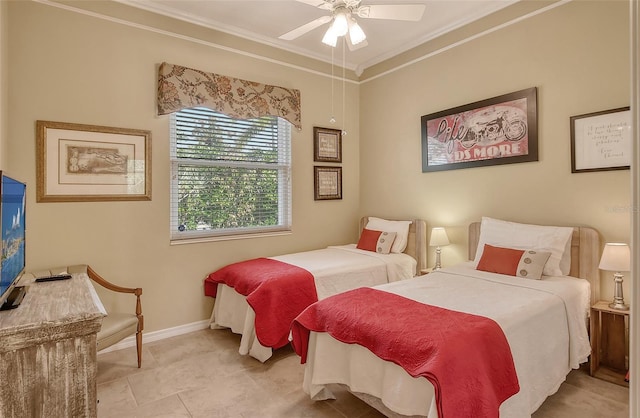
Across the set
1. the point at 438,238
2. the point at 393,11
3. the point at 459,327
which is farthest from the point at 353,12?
the point at 438,238

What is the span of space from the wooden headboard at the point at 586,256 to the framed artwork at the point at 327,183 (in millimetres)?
2617

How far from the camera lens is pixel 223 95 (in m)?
3.58

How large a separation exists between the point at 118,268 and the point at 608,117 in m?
4.21

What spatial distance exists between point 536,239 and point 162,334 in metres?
3.44

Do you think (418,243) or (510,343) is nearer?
(510,343)

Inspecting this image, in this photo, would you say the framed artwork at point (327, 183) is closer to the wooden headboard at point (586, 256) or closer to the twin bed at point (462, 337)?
the twin bed at point (462, 337)

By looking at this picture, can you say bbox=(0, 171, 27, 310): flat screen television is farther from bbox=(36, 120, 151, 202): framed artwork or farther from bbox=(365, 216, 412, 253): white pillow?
bbox=(365, 216, 412, 253): white pillow

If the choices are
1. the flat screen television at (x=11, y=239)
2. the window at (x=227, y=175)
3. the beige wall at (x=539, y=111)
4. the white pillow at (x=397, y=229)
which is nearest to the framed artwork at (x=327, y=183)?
the window at (x=227, y=175)

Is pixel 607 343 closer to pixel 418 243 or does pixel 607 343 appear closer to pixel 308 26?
pixel 418 243

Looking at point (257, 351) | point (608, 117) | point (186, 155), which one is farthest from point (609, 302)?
point (186, 155)

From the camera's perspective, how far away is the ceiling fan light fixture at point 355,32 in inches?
100

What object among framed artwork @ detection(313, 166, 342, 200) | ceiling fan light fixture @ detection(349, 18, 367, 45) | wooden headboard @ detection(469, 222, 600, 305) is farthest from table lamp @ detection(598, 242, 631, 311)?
framed artwork @ detection(313, 166, 342, 200)

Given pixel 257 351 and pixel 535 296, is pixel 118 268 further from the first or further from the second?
pixel 535 296

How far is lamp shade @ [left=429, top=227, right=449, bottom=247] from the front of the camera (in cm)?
361
